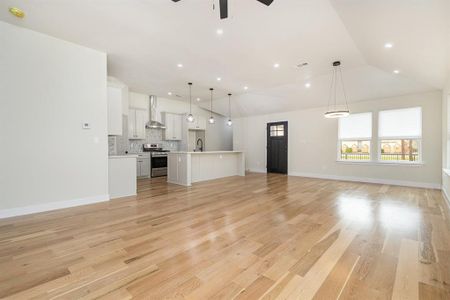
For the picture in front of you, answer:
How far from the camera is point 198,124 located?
9.11 m

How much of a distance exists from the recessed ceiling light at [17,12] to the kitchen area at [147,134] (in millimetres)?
1929

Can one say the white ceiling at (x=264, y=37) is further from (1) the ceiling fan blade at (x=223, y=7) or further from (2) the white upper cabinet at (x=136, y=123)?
(2) the white upper cabinet at (x=136, y=123)

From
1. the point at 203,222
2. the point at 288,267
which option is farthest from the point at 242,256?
the point at 203,222

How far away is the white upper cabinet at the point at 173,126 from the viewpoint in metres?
8.22

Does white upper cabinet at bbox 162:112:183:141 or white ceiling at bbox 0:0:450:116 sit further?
white upper cabinet at bbox 162:112:183:141

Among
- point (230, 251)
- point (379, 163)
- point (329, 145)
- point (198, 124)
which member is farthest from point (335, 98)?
point (230, 251)

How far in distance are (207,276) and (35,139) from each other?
3.79 m

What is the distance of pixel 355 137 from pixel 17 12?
834 centimetres

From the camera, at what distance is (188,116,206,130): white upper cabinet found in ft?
29.0

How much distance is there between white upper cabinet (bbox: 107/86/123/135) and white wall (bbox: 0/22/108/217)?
0.65 m

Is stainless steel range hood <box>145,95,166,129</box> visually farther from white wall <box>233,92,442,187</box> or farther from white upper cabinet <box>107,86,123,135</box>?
white wall <box>233,92,442,187</box>

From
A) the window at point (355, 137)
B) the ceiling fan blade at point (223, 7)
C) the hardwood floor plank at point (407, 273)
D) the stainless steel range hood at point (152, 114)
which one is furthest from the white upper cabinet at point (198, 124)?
the hardwood floor plank at point (407, 273)

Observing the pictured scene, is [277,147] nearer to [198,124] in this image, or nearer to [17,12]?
[198,124]

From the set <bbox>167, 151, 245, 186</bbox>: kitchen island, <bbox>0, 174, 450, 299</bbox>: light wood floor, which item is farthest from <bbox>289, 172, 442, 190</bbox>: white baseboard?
<bbox>167, 151, 245, 186</bbox>: kitchen island
